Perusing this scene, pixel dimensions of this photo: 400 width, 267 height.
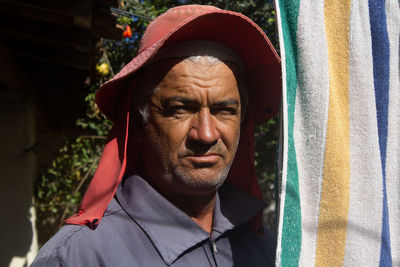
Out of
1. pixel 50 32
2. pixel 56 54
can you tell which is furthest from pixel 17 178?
pixel 50 32

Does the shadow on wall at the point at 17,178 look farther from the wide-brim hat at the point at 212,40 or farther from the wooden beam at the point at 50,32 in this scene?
the wide-brim hat at the point at 212,40

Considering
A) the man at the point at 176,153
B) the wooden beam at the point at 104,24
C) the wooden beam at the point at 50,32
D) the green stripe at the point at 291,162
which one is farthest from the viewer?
the wooden beam at the point at 50,32

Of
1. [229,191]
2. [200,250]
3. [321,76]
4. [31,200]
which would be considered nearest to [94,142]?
[31,200]

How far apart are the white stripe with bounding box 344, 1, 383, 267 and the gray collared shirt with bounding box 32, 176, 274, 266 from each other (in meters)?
0.61

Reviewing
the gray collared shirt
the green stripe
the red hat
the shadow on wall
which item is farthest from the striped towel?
the shadow on wall

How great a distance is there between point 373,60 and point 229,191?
93cm

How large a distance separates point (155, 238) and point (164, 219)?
0.11m

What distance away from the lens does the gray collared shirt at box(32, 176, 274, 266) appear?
51.6 inches

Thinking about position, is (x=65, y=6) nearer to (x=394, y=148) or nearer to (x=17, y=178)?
(x=394, y=148)

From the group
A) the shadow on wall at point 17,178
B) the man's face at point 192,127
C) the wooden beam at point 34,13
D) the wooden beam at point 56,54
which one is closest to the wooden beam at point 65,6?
the wooden beam at point 34,13

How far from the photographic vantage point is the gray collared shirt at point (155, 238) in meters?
1.31

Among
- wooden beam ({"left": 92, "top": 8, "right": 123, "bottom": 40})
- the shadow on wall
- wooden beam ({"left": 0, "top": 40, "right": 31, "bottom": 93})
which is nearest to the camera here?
wooden beam ({"left": 92, "top": 8, "right": 123, "bottom": 40})

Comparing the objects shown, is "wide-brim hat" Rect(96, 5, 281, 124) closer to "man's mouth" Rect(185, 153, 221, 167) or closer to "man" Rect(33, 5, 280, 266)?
"man" Rect(33, 5, 280, 266)

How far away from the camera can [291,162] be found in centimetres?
105
